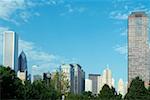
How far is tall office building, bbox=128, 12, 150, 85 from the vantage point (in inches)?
5359

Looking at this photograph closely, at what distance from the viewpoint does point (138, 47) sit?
14362 cm

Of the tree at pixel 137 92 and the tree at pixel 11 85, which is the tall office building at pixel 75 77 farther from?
the tree at pixel 11 85

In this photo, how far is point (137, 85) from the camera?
74.0 m

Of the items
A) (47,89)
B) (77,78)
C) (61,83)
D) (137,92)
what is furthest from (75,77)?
(137,92)

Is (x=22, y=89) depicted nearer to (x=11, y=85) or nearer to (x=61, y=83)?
(x=11, y=85)

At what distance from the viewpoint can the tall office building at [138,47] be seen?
136125 mm

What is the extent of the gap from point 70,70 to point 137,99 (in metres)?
45.9

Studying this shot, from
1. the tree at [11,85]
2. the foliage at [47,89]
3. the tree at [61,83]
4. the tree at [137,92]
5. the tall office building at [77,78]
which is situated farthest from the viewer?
the tall office building at [77,78]

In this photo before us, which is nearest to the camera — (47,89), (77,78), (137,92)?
(137,92)

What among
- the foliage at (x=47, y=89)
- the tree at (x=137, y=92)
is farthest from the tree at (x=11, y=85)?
Answer: the tree at (x=137, y=92)

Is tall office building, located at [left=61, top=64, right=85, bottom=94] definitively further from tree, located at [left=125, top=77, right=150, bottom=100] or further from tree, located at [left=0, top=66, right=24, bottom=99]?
tree, located at [left=0, top=66, right=24, bottom=99]

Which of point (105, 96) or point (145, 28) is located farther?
point (145, 28)

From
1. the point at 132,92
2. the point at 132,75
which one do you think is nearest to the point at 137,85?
the point at 132,92

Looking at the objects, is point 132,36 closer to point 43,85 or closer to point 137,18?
point 137,18
